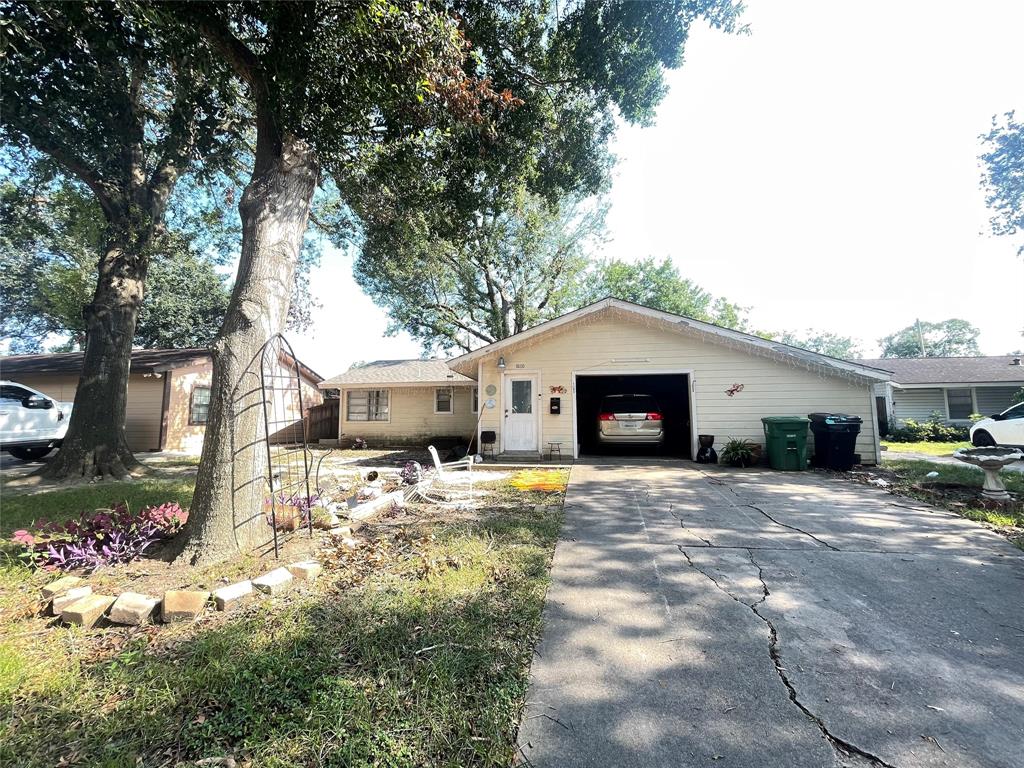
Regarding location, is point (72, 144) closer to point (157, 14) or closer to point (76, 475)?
point (157, 14)

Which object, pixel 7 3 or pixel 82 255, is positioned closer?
pixel 7 3

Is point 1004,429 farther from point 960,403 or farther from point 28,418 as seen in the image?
point 28,418

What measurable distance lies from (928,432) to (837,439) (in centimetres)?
1410

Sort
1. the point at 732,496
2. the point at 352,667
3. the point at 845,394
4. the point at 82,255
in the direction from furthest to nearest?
the point at 82,255 < the point at 845,394 < the point at 732,496 < the point at 352,667

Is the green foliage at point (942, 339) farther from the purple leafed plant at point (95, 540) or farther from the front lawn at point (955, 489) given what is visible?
the purple leafed plant at point (95, 540)

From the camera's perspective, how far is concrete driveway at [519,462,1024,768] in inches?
69.2

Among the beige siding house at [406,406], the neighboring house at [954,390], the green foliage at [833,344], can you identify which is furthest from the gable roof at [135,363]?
the green foliage at [833,344]

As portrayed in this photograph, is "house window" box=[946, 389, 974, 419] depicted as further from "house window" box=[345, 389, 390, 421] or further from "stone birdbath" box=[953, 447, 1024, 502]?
"house window" box=[345, 389, 390, 421]

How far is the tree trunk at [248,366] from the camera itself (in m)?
3.86

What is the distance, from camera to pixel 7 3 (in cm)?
520

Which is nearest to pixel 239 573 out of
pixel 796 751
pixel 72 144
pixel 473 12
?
pixel 796 751

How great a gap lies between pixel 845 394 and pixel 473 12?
36.3 ft

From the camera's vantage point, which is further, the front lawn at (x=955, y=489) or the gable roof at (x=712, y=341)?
the gable roof at (x=712, y=341)

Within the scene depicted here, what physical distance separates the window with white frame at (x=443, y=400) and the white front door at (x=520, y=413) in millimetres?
5888
